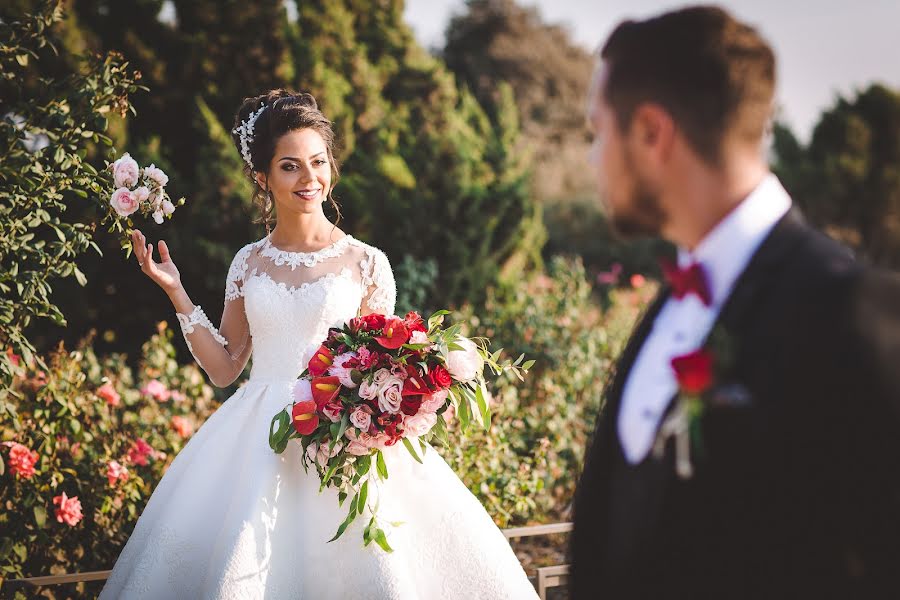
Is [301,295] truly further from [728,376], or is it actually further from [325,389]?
[728,376]

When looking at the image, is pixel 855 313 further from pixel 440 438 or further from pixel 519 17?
pixel 519 17

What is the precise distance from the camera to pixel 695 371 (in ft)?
3.81

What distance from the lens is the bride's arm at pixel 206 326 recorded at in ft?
10.2

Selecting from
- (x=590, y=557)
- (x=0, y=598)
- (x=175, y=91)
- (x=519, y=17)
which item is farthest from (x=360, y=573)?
(x=519, y=17)

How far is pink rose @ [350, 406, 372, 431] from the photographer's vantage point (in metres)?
2.58

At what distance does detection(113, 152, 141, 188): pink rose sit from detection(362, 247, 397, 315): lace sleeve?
94 cm

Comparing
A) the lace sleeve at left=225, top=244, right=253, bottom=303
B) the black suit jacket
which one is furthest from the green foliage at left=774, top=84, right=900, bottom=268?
the black suit jacket

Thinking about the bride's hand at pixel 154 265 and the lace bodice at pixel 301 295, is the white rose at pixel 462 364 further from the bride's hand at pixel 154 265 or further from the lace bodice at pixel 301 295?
the bride's hand at pixel 154 265

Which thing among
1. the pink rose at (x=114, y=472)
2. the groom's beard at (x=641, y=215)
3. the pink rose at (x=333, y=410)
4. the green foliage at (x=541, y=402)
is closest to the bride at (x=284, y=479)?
the pink rose at (x=333, y=410)

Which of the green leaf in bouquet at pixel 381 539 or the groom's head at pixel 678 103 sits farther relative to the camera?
the green leaf in bouquet at pixel 381 539

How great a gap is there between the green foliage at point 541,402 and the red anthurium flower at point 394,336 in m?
1.77

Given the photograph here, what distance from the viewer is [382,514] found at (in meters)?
2.80

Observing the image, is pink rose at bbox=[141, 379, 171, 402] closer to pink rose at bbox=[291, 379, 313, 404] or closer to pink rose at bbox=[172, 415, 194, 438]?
pink rose at bbox=[172, 415, 194, 438]

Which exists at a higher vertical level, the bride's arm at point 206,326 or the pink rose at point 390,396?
the bride's arm at point 206,326
